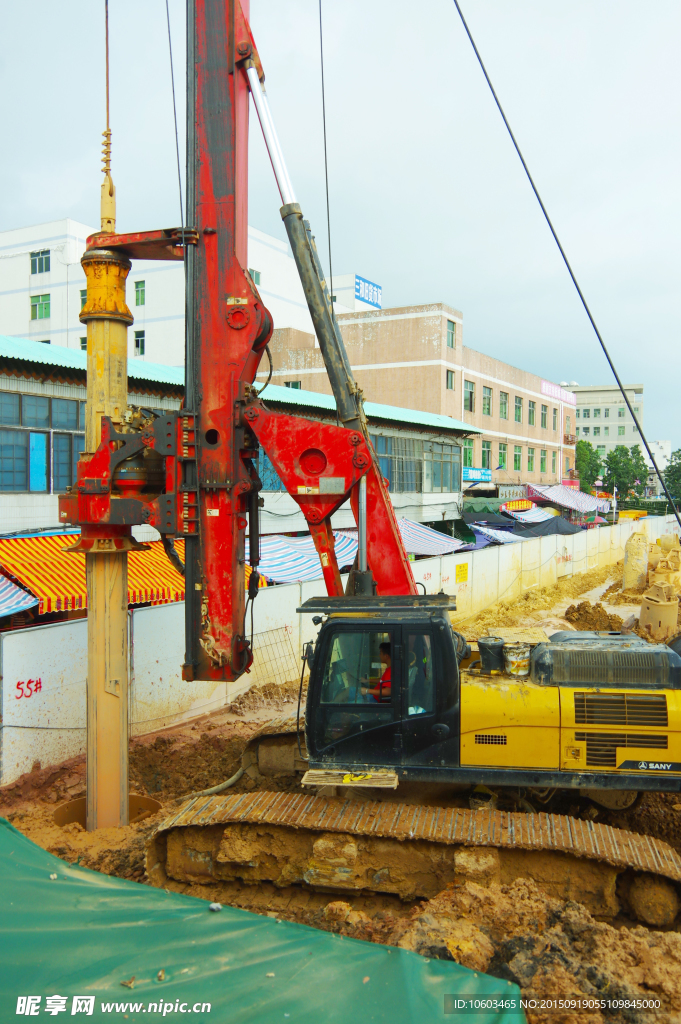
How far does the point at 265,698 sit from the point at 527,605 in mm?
11443

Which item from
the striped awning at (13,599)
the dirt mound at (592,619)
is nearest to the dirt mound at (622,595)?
the dirt mound at (592,619)

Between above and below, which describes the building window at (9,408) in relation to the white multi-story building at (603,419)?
below

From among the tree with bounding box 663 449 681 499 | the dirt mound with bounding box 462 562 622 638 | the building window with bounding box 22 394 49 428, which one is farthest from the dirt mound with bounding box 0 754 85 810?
the tree with bounding box 663 449 681 499

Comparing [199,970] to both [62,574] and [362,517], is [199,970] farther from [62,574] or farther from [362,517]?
[62,574]

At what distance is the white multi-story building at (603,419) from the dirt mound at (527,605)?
93700mm

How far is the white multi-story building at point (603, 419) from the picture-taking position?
376ft

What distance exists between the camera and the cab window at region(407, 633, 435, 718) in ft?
18.0

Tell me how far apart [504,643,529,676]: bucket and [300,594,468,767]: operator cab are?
0.71m

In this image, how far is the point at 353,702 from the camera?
5613 mm

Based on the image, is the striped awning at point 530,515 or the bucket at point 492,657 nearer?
the bucket at point 492,657

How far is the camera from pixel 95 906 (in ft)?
13.0

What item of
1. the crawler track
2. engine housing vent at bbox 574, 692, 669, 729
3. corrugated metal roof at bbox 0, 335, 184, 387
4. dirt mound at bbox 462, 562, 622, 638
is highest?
corrugated metal roof at bbox 0, 335, 184, 387

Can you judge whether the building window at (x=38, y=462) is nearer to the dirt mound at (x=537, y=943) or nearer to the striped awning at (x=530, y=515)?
the dirt mound at (x=537, y=943)

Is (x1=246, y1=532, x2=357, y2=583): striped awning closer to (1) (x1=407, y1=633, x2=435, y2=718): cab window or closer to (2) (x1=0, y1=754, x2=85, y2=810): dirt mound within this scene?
(2) (x1=0, y1=754, x2=85, y2=810): dirt mound
